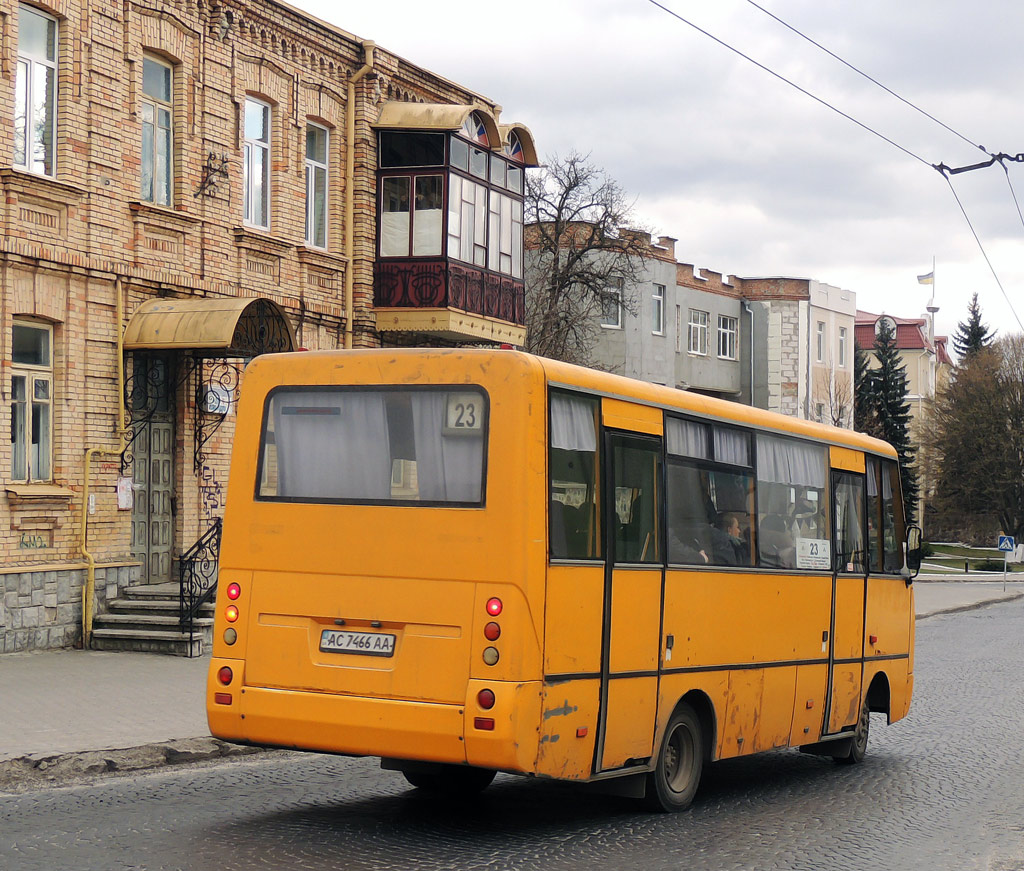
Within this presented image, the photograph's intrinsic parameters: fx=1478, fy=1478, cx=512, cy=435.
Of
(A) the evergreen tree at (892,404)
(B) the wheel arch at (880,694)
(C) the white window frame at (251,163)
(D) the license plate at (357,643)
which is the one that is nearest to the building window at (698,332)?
(A) the evergreen tree at (892,404)

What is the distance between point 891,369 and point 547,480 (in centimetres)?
7563

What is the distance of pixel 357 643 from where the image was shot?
8.16m

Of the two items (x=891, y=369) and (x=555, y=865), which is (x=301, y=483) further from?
(x=891, y=369)

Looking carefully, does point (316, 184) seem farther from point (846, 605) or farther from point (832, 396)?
point (832, 396)

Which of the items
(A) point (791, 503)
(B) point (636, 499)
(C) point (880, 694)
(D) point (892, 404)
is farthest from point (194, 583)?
(D) point (892, 404)

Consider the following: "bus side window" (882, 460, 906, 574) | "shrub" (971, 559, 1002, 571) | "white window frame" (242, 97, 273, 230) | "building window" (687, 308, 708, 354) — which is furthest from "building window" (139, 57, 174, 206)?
"shrub" (971, 559, 1002, 571)

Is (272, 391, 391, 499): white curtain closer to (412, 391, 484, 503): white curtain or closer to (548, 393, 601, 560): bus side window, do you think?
(412, 391, 484, 503): white curtain

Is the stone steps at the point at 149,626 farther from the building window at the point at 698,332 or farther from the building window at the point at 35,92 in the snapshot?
the building window at the point at 698,332

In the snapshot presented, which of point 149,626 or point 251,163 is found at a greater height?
point 251,163

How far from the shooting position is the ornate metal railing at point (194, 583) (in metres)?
18.0

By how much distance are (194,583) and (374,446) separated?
419 inches

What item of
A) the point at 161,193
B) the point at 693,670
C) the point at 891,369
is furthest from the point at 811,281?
the point at 693,670

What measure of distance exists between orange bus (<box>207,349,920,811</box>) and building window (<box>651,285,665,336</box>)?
146 ft

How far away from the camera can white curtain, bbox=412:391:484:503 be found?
8.08 m
